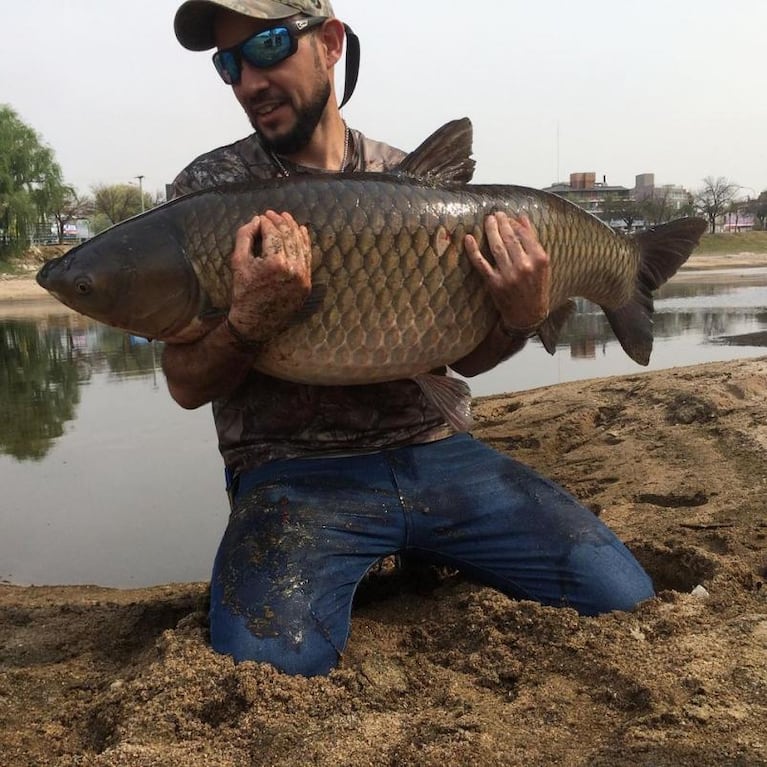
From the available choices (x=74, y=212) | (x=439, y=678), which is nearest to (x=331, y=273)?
(x=439, y=678)

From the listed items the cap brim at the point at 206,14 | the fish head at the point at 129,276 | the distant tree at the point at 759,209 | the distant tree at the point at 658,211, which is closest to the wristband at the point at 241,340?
the fish head at the point at 129,276

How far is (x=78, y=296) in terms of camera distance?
2197mm

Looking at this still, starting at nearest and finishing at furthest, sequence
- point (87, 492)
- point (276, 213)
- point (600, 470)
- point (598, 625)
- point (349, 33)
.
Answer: point (598, 625)
point (276, 213)
point (349, 33)
point (600, 470)
point (87, 492)

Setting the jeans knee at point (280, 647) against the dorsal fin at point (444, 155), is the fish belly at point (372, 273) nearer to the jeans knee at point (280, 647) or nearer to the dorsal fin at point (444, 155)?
the dorsal fin at point (444, 155)

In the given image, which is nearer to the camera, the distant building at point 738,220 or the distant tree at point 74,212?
the distant tree at point 74,212

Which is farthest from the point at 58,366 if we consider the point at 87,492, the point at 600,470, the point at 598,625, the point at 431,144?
the point at 598,625

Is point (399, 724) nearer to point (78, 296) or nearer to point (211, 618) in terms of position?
point (211, 618)

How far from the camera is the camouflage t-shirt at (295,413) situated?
8.29 feet

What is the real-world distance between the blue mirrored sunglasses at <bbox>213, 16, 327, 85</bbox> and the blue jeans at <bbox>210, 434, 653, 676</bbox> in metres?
1.27

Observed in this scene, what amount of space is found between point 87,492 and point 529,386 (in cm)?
400

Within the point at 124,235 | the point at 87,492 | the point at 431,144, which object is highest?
the point at 431,144

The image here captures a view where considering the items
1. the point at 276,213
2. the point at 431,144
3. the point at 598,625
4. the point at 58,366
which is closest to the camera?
the point at 598,625

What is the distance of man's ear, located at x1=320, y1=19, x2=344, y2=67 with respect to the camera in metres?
2.61

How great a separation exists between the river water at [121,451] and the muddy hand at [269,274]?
1550 mm
